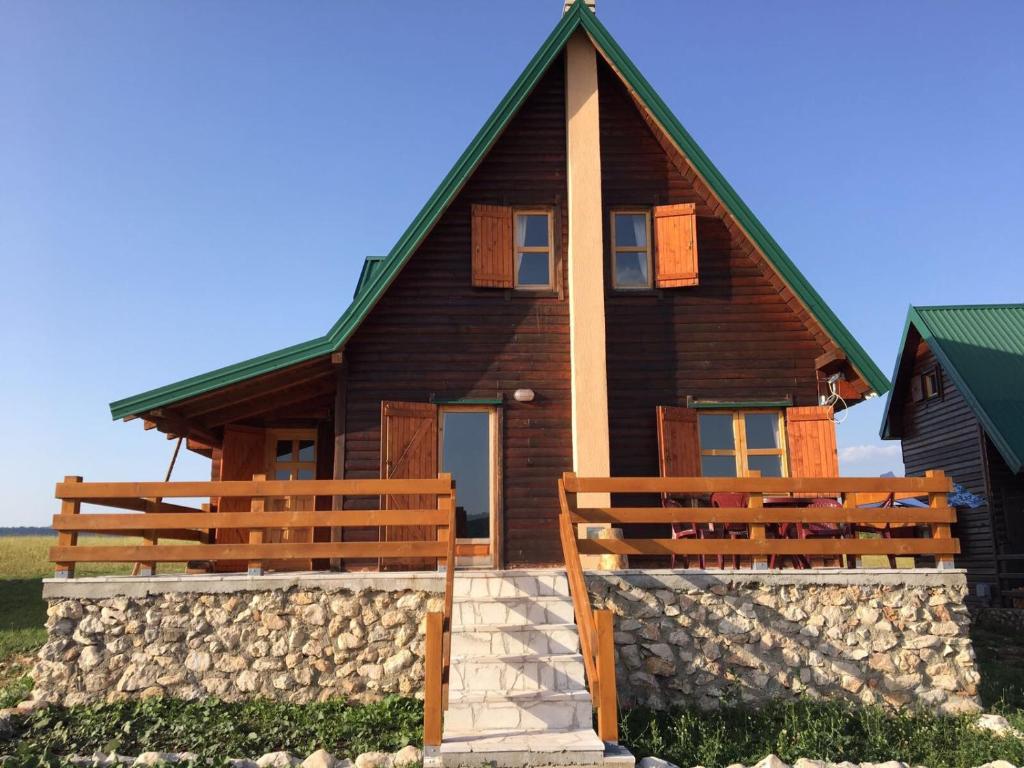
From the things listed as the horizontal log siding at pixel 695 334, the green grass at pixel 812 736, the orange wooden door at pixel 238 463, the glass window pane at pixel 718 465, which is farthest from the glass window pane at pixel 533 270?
the green grass at pixel 812 736

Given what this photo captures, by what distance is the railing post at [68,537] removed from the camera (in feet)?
31.4

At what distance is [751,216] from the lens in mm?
12266

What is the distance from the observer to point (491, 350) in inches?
494

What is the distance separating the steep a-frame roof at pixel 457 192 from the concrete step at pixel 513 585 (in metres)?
4.03

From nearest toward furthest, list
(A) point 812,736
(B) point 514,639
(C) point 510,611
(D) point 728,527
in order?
(A) point 812,736 < (B) point 514,639 < (C) point 510,611 < (D) point 728,527

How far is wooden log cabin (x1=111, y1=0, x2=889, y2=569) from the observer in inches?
473

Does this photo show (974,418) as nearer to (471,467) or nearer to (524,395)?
(524,395)

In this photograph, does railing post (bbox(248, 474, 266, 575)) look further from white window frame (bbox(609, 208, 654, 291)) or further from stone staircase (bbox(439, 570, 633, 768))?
white window frame (bbox(609, 208, 654, 291))

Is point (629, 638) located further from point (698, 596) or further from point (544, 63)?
point (544, 63)

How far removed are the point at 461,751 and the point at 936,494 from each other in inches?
257

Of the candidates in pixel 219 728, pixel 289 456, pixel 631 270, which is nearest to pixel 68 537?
pixel 219 728

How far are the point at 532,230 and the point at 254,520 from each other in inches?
244

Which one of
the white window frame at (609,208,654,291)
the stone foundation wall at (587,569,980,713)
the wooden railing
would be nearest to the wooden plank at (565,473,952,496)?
the stone foundation wall at (587,569,980,713)

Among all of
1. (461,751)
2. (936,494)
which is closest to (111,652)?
(461,751)
